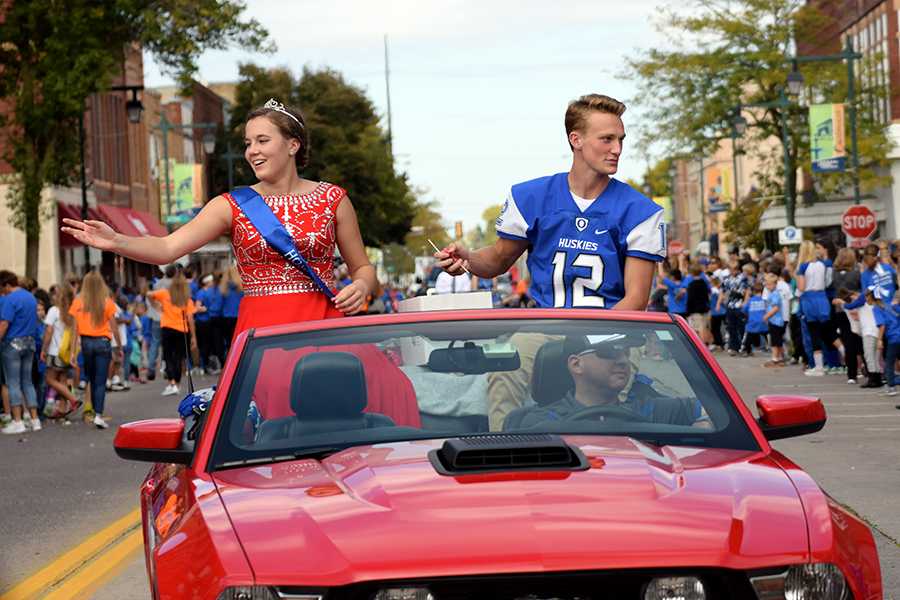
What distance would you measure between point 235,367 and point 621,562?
5.56 ft

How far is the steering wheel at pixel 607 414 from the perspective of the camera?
4875 millimetres

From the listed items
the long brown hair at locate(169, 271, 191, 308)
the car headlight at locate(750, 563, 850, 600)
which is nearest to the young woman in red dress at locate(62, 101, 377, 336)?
the car headlight at locate(750, 563, 850, 600)

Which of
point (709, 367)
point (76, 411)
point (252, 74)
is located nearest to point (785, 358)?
point (76, 411)

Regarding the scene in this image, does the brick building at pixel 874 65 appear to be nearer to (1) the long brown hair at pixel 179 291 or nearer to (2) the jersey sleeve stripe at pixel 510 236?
(1) the long brown hair at pixel 179 291

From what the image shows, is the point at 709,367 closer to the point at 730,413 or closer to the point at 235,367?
the point at 730,413

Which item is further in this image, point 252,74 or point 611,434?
point 252,74

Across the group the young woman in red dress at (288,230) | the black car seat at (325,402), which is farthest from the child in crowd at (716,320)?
the black car seat at (325,402)

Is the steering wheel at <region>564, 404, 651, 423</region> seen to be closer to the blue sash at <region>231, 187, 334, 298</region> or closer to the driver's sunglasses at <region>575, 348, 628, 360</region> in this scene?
the driver's sunglasses at <region>575, 348, 628, 360</region>

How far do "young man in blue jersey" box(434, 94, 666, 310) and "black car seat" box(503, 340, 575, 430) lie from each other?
1.54 meters

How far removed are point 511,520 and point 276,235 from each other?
10.2 feet

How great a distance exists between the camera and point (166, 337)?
2697 cm

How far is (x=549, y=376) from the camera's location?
5.04 m

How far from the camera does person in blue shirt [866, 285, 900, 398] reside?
62.7 feet

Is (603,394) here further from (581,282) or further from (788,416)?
(581,282)
